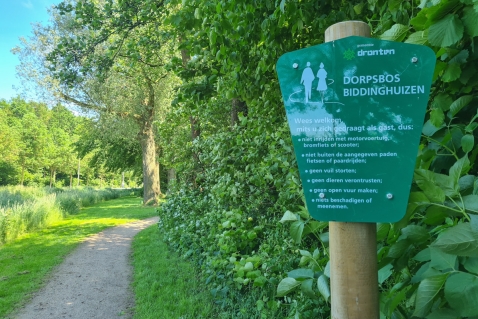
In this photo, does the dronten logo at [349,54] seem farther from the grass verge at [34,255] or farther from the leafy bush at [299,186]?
the grass verge at [34,255]

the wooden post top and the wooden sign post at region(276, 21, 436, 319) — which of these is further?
the wooden post top

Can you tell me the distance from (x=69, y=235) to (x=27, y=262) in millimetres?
3727

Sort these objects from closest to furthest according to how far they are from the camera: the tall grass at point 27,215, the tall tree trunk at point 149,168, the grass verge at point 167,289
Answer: the grass verge at point 167,289 → the tall grass at point 27,215 → the tall tree trunk at point 149,168

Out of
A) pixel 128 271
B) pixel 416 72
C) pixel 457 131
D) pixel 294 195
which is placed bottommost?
pixel 128 271

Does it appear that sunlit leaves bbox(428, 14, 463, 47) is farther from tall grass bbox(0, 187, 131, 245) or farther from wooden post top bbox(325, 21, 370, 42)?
tall grass bbox(0, 187, 131, 245)

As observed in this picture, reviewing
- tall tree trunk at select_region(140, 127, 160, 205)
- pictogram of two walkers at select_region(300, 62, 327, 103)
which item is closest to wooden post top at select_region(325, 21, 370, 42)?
pictogram of two walkers at select_region(300, 62, 327, 103)

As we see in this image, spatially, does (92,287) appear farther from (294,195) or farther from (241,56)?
(241,56)

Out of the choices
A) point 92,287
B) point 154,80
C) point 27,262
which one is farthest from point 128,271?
point 154,80

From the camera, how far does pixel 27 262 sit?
796 cm

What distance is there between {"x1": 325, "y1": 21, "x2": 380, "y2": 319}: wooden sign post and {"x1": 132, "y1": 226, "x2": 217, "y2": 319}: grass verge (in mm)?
3460

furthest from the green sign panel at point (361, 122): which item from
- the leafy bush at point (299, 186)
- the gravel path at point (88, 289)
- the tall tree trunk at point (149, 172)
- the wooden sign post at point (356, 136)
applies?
the tall tree trunk at point (149, 172)

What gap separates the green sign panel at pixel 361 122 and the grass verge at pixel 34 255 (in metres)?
5.88

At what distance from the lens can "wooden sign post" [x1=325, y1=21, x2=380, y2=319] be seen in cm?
135

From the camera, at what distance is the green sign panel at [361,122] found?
4.22ft
